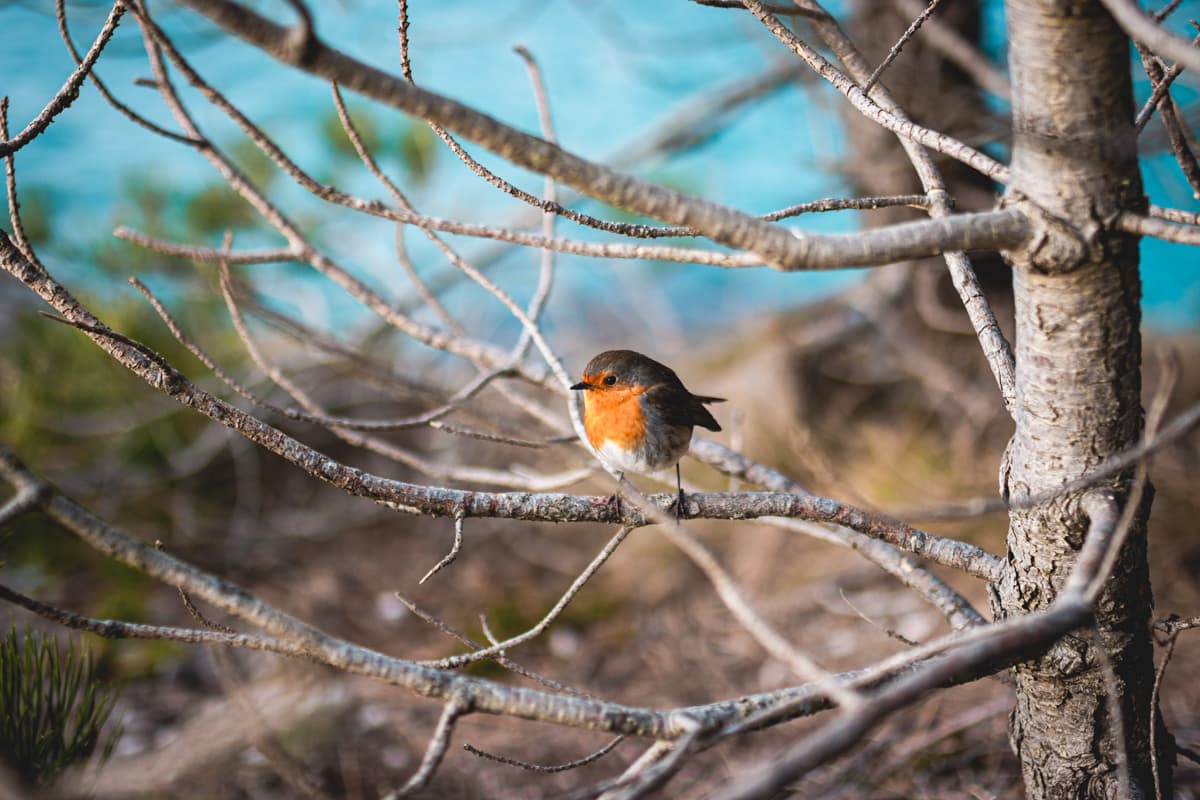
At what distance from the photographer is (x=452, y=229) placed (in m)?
0.90

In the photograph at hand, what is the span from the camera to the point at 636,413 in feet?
5.43

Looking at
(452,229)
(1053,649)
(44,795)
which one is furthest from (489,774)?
(452,229)

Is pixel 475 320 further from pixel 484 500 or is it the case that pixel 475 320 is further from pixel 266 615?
pixel 266 615

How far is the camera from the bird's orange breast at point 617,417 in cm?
163

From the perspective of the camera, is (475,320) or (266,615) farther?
(475,320)

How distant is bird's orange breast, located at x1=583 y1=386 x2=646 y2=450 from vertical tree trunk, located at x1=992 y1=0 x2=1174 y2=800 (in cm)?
70

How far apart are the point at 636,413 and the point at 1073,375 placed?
851 mm

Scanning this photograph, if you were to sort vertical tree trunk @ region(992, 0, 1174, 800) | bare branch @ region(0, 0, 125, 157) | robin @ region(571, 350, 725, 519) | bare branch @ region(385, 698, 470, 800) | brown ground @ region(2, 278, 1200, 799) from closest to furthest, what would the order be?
1. bare branch @ region(385, 698, 470, 800)
2. vertical tree trunk @ region(992, 0, 1174, 800)
3. bare branch @ region(0, 0, 125, 157)
4. robin @ region(571, 350, 725, 519)
5. brown ground @ region(2, 278, 1200, 799)

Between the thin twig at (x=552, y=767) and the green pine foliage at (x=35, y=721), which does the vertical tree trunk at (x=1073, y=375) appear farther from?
the green pine foliage at (x=35, y=721)

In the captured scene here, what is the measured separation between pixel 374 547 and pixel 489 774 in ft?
6.15

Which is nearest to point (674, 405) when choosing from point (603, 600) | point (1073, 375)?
point (1073, 375)

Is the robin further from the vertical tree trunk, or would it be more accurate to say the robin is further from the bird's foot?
the vertical tree trunk

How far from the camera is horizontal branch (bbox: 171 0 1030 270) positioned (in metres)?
0.65

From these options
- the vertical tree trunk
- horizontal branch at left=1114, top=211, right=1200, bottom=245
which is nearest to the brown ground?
the vertical tree trunk
